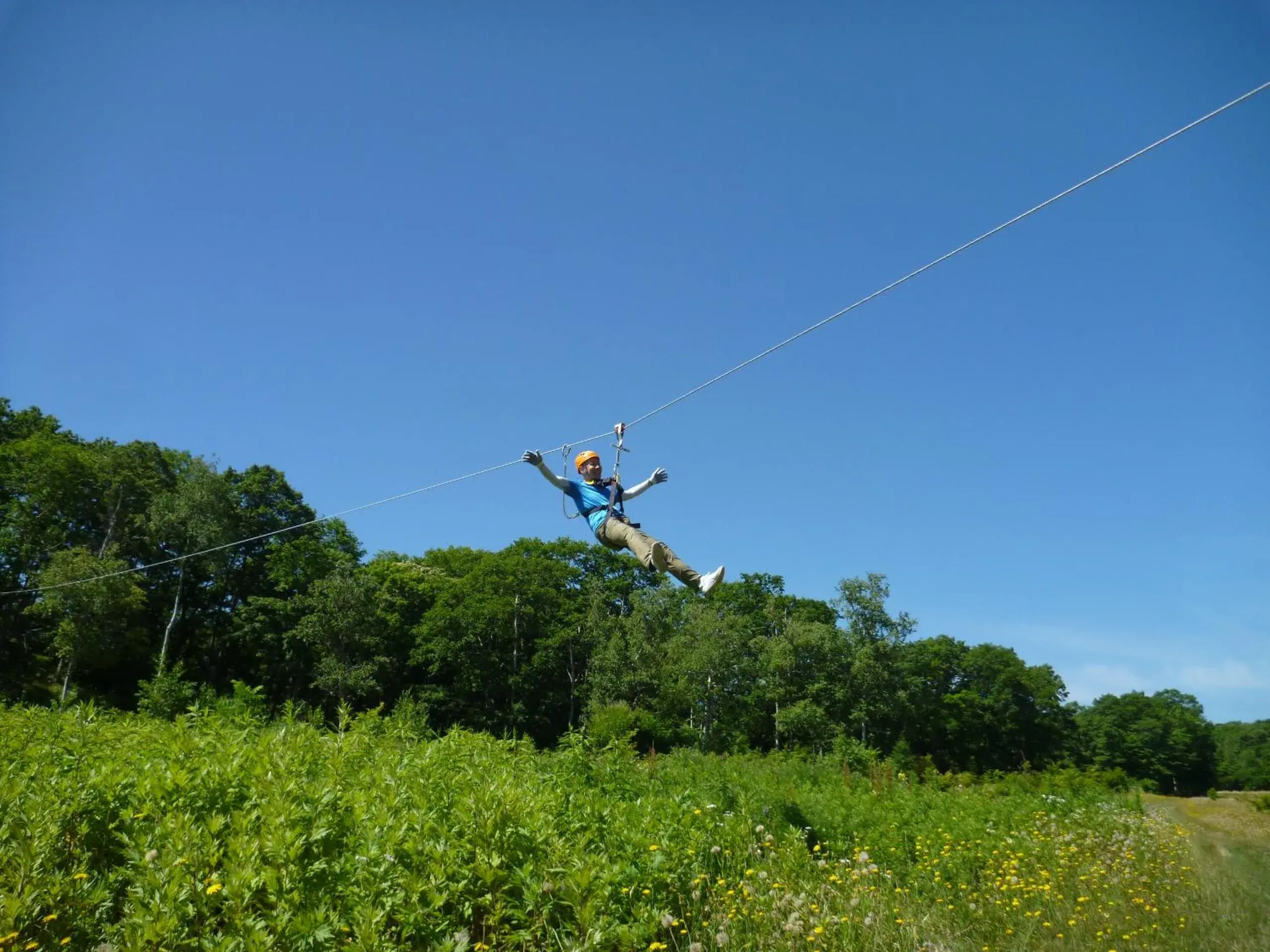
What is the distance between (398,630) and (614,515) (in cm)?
3874

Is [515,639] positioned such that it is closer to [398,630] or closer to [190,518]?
[398,630]

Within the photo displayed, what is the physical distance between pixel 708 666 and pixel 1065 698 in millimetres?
40080

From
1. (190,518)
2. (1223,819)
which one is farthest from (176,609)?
(1223,819)

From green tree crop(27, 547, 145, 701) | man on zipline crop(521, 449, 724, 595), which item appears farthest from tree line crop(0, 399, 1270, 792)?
man on zipline crop(521, 449, 724, 595)

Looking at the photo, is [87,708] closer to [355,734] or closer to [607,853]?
[355,734]

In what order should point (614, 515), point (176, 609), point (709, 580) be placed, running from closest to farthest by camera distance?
point (709, 580)
point (614, 515)
point (176, 609)

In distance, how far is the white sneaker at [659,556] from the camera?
7.77 m

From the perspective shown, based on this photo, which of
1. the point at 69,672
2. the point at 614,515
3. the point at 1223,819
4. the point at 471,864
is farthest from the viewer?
the point at 69,672

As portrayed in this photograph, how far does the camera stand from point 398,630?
43.9 m

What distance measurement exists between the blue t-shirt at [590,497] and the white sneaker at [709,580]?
61.6 inches

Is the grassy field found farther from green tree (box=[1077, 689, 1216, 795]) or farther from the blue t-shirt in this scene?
green tree (box=[1077, 689, 1216, 795])

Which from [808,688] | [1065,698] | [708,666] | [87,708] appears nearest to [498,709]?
[708,666]

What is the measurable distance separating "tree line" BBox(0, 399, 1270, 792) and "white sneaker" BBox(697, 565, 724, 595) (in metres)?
24.0

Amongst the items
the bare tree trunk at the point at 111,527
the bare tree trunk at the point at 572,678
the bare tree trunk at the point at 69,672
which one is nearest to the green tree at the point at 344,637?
the bare tree trunk at the point at 69,672
